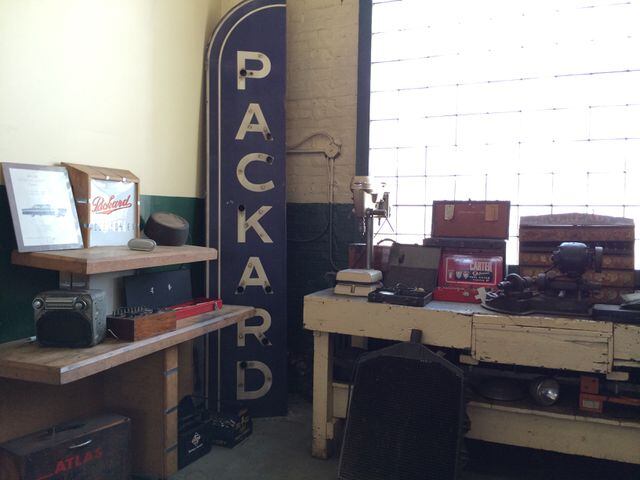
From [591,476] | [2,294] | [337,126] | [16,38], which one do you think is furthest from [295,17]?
[591,476]

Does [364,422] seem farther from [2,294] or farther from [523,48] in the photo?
[523,48]

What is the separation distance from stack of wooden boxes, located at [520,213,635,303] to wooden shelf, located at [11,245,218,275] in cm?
179

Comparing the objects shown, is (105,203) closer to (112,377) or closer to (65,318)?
(65,318)

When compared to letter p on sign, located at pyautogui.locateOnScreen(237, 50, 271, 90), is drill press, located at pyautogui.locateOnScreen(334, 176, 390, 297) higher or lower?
lower

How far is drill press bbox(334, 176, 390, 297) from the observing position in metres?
2.86

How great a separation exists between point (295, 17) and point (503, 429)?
116 inches

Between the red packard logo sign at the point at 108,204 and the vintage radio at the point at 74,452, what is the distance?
95cm

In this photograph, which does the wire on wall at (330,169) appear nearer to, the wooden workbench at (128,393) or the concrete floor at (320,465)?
the wooden workbench at (128,393)

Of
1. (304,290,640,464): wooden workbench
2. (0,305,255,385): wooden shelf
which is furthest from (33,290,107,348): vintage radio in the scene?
(304,290,640,464): wooden workbench

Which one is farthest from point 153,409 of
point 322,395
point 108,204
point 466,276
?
point 466,276

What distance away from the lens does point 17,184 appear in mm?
2172

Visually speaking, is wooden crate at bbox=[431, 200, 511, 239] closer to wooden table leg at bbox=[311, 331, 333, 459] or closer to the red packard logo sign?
wooden table leg at bbox=[311, 331, 333, 459]

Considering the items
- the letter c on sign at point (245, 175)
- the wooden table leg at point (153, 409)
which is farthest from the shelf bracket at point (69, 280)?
the letter c on sign at point (245, 175)

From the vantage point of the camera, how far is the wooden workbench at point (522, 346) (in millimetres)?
2312
